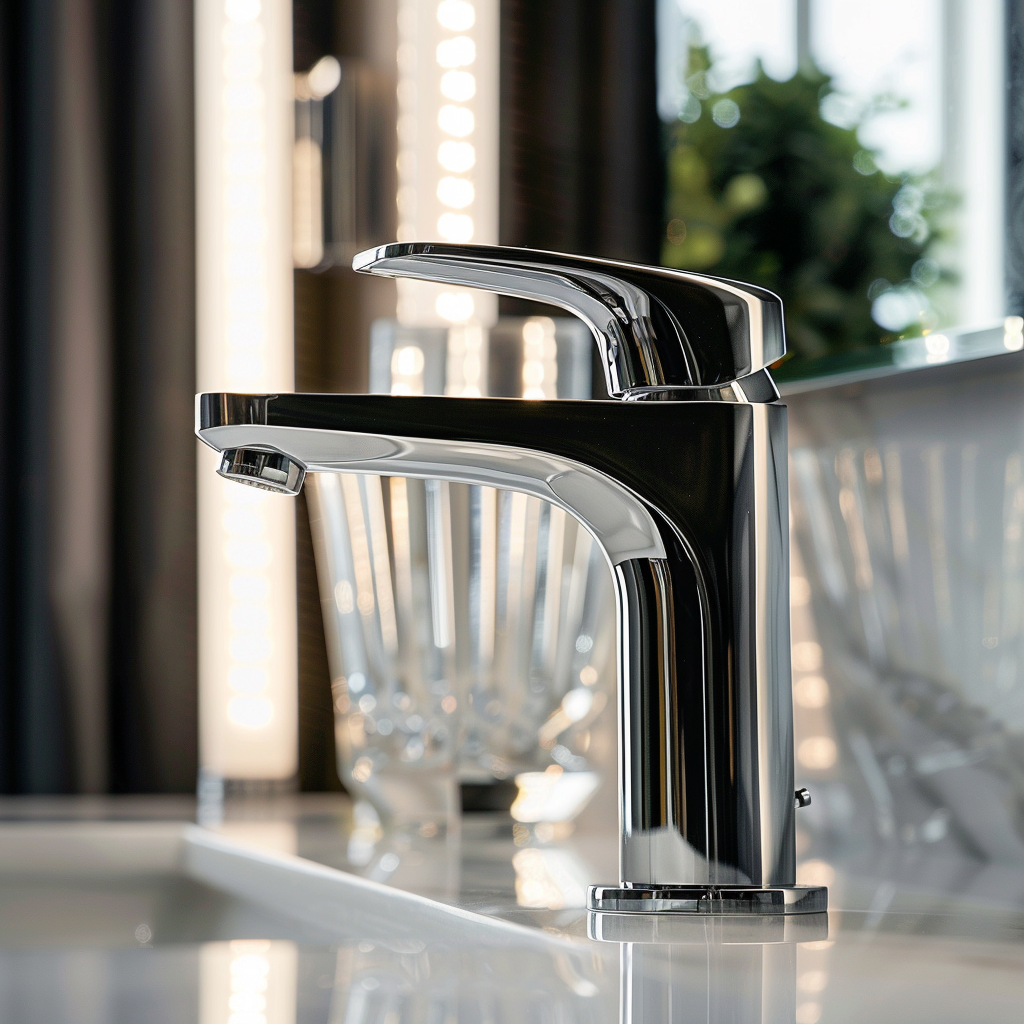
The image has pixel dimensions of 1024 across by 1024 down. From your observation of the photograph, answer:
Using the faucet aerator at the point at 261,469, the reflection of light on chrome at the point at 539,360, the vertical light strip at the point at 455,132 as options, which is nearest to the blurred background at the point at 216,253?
the vertical light strip at the point at 455,132

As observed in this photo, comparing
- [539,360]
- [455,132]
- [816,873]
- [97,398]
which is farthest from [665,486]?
[97,398]

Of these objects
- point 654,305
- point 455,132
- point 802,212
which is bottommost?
point 654,305

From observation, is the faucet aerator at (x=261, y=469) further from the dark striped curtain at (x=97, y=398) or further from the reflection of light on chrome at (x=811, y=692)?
the dark striped curtain at (x=97, y=398)

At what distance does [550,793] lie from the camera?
0.73 m

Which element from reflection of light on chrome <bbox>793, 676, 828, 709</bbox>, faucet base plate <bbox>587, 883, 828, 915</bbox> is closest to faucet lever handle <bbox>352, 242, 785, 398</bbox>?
faucet base plate <bbox>587, 883, 828, 915</bbox>

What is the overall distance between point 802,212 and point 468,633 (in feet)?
0.94

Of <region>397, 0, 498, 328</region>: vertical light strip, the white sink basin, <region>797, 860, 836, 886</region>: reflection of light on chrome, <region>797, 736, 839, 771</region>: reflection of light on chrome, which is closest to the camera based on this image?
the white sink basin

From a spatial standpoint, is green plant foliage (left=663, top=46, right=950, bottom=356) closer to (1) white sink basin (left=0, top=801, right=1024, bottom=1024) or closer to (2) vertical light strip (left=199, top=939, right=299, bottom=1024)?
(1) white sink basin (left=0, top=801, right=1024, bottom=1024)

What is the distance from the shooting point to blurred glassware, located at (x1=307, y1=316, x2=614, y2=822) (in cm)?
72

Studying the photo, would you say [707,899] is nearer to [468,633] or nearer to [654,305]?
[654,305]

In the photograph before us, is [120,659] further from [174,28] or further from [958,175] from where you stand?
[958,175]

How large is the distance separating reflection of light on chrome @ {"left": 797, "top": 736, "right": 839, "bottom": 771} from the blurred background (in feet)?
1.06

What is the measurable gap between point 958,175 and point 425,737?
15.3 inches

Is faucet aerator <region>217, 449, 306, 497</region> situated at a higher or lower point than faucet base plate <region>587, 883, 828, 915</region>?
higher
